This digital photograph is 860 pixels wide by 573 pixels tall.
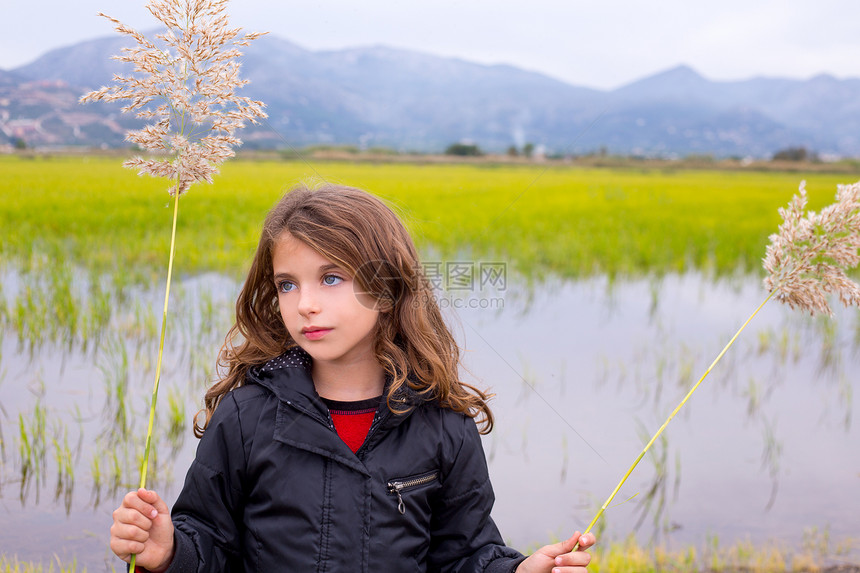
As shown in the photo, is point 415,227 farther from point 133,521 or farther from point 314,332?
point 133,521

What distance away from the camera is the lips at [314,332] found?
1.46 metres

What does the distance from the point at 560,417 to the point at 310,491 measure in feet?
8.98

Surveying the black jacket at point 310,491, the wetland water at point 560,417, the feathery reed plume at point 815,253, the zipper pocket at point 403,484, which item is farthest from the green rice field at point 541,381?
the feathery reed plume at point 815,253

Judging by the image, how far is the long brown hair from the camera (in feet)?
5.06

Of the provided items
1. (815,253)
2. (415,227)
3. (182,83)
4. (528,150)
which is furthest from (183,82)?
(528,150)

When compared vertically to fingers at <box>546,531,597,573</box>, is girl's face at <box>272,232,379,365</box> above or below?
above

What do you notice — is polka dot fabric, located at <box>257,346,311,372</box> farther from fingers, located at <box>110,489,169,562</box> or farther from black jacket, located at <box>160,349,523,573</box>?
fingers, located at <box>110,489,169,562</box>

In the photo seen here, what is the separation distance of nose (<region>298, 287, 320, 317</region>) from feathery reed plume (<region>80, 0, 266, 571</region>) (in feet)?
0.94

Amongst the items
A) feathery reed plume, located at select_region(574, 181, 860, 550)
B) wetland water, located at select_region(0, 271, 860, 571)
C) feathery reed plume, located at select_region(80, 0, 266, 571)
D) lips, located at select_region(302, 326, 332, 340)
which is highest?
feathery reed plume, located at select_region(80, 0, 266, 571)

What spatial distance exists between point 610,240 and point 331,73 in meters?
10.6

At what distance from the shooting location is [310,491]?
4.70 feet

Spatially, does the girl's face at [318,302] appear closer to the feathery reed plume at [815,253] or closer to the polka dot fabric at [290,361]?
the polka dot fabric at [290,361]

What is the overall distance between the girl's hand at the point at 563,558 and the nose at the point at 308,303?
2.07 feet

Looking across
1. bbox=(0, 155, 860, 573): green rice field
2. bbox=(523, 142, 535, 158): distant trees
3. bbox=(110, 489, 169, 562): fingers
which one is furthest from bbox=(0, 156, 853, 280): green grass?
bbox=(523, 142, 535, 158): distant trees
